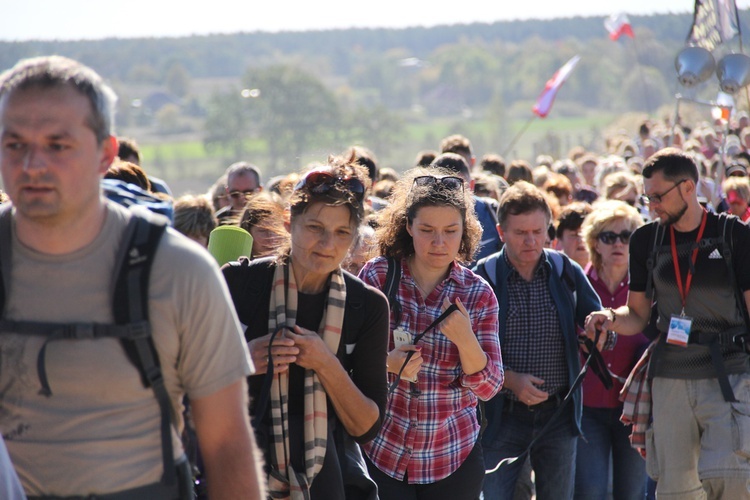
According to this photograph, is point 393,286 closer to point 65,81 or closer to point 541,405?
point 541,405

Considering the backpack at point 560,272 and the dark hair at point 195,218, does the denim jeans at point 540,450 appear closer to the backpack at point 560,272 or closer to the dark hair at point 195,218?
the backpack at point 560,272

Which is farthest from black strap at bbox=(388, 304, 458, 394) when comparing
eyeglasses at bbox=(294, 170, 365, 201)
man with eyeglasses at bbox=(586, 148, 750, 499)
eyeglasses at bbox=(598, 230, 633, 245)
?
eyeglasses at bbox=(598, 230, 633, 245)

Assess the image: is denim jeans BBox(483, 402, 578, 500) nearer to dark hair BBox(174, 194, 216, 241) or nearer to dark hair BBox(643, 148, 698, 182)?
dark hair BBox(643, 148, 698, 182)

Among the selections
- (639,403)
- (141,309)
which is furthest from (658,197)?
(141,309)

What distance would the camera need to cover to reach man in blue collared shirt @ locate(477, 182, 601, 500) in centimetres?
496

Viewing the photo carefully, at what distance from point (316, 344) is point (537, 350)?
2.22m

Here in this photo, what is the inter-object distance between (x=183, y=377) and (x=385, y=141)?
2911 inches

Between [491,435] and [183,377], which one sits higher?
[183,377]

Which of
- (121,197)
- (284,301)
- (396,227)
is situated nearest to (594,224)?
(396,227)

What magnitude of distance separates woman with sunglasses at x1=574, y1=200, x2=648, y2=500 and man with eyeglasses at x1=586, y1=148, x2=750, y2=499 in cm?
52

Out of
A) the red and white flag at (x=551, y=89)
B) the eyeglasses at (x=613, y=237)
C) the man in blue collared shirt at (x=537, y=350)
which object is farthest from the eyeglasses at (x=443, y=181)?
the red and white flag at (x=551, y=89)

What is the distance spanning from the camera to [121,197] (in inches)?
103

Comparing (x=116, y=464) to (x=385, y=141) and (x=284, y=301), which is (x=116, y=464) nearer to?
(x=284, y=301)

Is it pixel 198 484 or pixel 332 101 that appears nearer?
pixel 198 484
